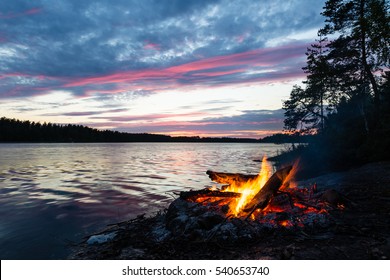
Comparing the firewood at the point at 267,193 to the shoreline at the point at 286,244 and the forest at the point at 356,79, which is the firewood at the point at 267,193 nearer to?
the shoreline at the point at 286,244

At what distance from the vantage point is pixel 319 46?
26.7 m

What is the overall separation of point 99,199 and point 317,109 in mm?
31349

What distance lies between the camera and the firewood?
7410 millimetres

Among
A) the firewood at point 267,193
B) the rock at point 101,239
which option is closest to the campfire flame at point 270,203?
the firewood at point 267,193

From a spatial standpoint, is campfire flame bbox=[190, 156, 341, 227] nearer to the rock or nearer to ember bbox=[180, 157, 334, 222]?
ember bbox=[180, 157, 334, 222]

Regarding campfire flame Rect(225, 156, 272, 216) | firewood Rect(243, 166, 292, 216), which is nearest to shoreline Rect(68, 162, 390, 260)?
firewood Rect(243, 166, 292, 216)

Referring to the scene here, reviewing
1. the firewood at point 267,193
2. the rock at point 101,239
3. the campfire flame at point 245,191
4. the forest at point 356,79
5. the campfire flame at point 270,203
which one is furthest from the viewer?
the forest at point 356,79

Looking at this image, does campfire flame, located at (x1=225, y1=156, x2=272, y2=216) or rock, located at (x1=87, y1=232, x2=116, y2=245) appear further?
campfire flame, located at (x1=225, y1=156, x2=272, y2=216)


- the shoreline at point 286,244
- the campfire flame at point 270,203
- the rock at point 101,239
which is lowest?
the rock at point 101,239

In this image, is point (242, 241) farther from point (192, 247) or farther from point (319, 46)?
point (319, 46)

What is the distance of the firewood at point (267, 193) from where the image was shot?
7410 millimetres

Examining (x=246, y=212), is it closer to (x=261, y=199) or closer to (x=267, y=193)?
(x=261, y=199)

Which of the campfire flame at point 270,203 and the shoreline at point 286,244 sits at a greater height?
the campfire flame at point 270,203

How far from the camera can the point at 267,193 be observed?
7.61 metres
